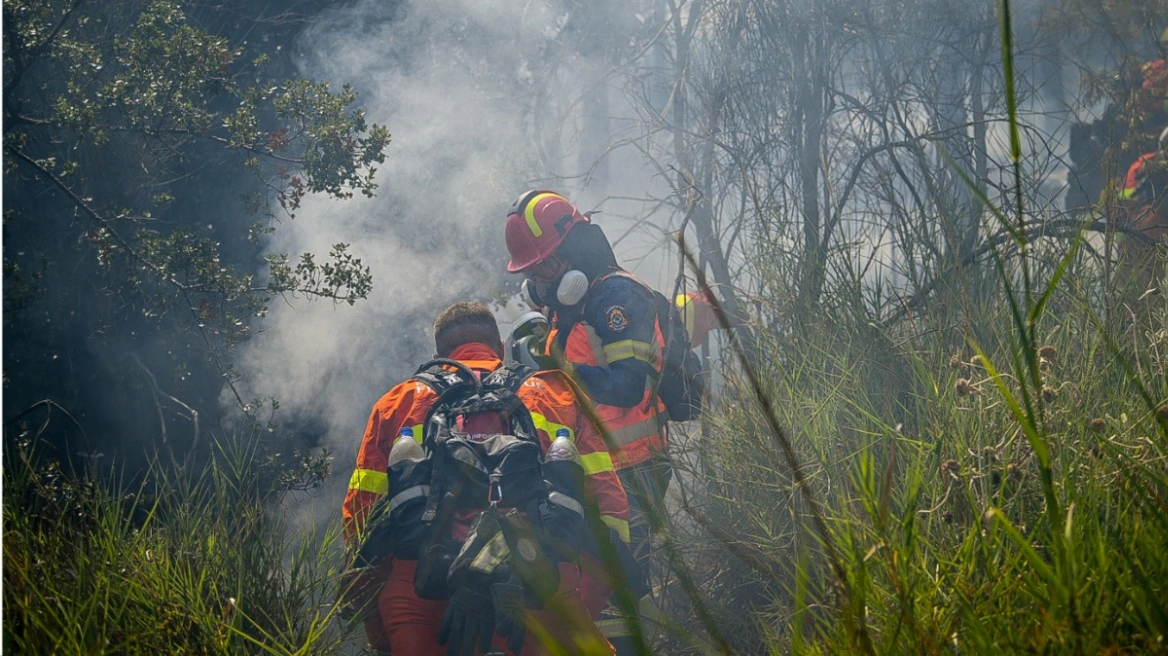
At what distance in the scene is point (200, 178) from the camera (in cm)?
759

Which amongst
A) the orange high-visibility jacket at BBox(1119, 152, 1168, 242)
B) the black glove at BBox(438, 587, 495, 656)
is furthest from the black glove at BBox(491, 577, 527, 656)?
the orange high-visibility jacket at BBox(1119, 152, 1168, 242)

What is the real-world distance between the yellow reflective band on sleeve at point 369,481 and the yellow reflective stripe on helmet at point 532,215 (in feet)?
5.39

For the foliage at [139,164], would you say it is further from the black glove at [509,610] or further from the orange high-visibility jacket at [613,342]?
the black glove at [509,610]

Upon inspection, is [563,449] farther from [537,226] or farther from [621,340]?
[537,226]

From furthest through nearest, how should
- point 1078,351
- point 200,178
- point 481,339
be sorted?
point 200,178
point 481,339
point 1078,351

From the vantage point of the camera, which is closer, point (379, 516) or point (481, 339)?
point (379, 516)

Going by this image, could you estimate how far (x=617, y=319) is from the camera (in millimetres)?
4016

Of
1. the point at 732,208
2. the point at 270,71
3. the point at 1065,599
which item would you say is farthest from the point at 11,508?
the point at 270,71

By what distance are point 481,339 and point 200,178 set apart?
191 inches

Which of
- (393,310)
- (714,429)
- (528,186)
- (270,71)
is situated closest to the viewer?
(714,429)

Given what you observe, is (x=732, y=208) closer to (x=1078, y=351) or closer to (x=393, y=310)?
(x=1078, y=351)

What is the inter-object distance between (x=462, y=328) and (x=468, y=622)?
1.41 m

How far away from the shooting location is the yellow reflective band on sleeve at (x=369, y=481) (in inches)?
→ 126

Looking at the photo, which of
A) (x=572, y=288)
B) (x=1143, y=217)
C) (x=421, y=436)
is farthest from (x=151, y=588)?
(x=1143, y=217)
